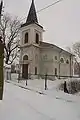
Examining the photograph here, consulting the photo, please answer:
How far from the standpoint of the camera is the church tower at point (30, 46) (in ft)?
83.3

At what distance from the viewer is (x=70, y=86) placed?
12961mm

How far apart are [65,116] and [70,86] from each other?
8094 millimetres

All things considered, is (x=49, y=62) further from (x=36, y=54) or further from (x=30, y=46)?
(x=30, y=46)

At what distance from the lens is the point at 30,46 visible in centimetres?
2595

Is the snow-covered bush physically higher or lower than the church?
lower

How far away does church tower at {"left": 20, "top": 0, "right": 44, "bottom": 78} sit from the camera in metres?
25.4

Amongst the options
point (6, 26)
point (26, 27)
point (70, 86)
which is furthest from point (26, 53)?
point (70, 86)

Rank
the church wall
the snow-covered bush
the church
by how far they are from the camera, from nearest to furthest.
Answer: the snow-covered bush, the church, the church wall

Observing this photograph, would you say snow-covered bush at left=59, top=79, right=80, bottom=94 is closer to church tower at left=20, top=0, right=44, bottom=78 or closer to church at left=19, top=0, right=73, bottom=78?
church at left=19, top=0, right=73, bottom=78

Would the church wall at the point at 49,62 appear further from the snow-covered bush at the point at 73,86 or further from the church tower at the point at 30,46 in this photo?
the snow-covered bush at the point at 73,86

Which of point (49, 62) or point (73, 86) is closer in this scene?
Result: point (73, 86)

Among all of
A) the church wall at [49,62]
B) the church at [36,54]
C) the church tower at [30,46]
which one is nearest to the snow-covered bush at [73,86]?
the church at [36,54]

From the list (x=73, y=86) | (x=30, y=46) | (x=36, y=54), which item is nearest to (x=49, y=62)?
(x=36, y=54)

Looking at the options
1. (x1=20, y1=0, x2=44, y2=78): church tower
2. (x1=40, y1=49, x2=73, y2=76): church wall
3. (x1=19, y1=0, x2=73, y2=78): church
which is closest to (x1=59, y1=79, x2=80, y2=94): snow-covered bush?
(x1=19, y1=0, x2=73, y2=78): church
